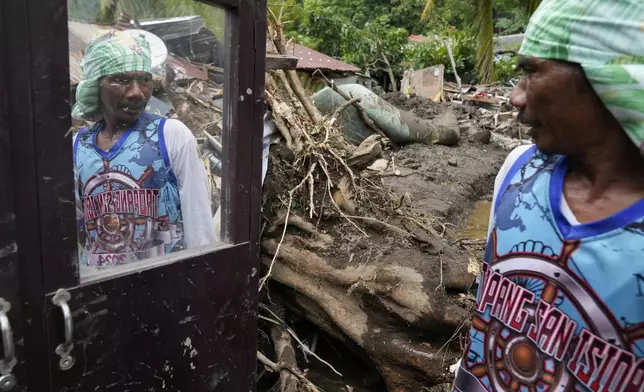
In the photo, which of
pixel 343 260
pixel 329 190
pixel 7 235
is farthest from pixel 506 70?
pixel 7 235

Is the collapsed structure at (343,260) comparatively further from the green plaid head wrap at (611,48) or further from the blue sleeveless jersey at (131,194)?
the green plaid head wrap at (611,48)

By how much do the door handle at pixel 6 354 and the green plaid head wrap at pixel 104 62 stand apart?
555 mm

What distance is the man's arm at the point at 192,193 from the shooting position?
5.90 feet

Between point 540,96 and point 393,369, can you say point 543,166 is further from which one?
point 393,369

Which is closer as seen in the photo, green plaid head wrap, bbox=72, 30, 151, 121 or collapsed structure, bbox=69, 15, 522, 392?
green plaid head wrap, bbox=72, 30, 151, 121

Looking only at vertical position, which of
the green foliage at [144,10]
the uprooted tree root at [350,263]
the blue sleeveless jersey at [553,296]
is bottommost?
the uprooted tree root at [350,263]

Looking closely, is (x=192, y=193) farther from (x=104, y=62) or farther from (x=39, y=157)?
(x=39, y=157)

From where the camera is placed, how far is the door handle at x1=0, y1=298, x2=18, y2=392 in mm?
1173

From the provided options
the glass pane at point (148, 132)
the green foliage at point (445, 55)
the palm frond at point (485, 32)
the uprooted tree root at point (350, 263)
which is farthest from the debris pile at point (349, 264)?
the green foliage at point (445, 55)

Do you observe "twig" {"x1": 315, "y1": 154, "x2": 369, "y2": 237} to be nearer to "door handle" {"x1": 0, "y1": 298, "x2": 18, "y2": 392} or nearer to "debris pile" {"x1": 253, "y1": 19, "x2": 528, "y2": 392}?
"debris pile" {"x1": 253, "y1": 19, "x2": 528, "y2": 392}

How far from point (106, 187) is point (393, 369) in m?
1.93

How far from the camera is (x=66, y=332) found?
1305mm

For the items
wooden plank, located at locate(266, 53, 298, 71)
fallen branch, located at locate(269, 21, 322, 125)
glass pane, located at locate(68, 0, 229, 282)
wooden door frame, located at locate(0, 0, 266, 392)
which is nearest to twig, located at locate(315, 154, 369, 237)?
fallen branch, located at locate(269, 21, 322, 125)

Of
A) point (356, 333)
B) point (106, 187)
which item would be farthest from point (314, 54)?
point (106, 187)
